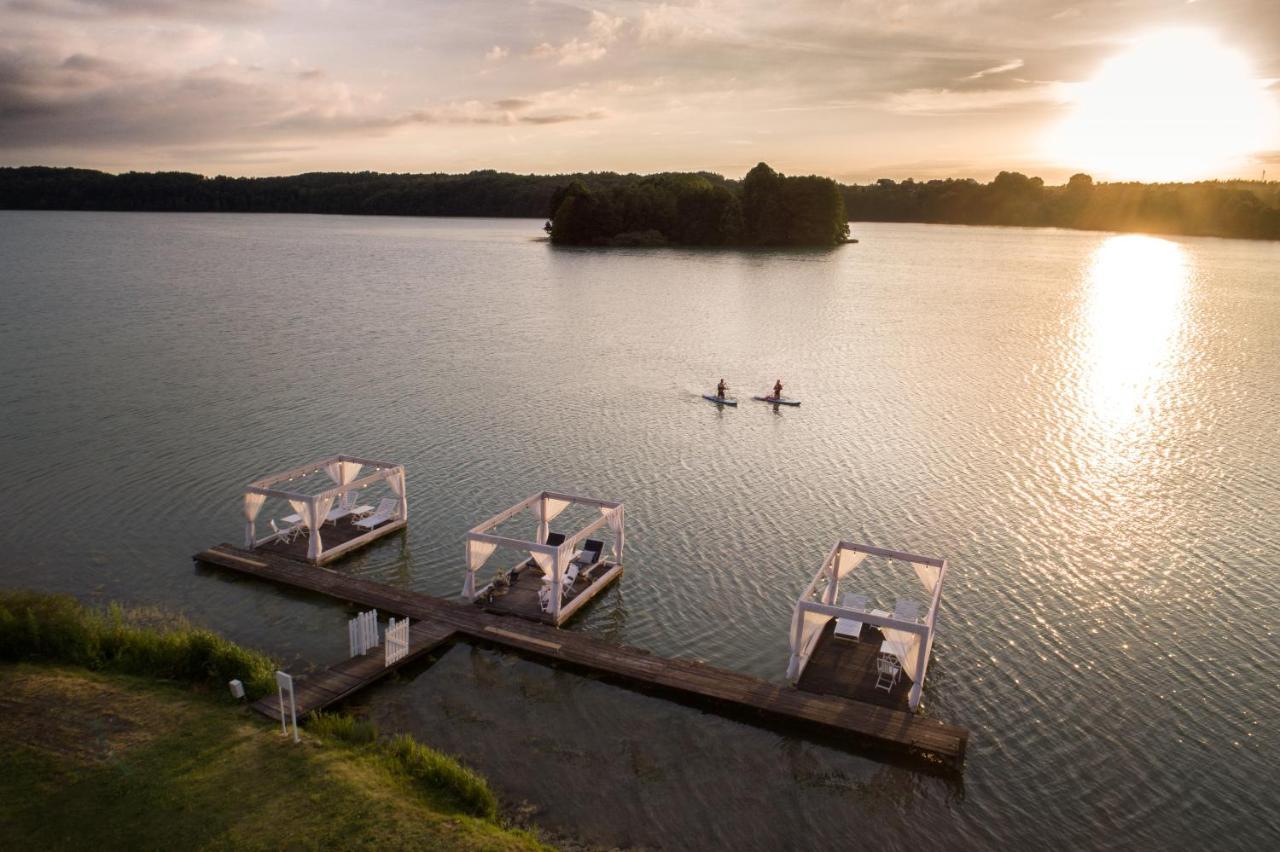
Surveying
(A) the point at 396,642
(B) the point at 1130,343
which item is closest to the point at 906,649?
(A) the point at 396,642

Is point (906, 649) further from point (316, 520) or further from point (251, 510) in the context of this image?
point (251, 510)

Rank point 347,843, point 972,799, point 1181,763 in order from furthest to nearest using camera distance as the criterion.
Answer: point 1181,763
point 972,799
point 347,843

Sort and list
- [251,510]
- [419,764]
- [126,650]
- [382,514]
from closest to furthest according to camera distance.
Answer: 1. [419,764]
2. [126,650]
3. [251,510]
4. [382,514]

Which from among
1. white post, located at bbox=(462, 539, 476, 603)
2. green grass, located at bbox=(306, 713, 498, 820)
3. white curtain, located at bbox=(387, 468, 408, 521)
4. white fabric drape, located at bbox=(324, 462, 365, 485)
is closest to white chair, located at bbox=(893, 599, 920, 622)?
green grass, located at bbox=(306, 713, 498, 820)

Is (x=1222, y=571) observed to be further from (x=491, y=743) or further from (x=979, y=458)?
(x=491, y=743)

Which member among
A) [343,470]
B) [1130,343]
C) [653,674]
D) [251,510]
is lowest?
[653,674]

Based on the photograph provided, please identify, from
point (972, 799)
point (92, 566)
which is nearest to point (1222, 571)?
point (972, 799)
